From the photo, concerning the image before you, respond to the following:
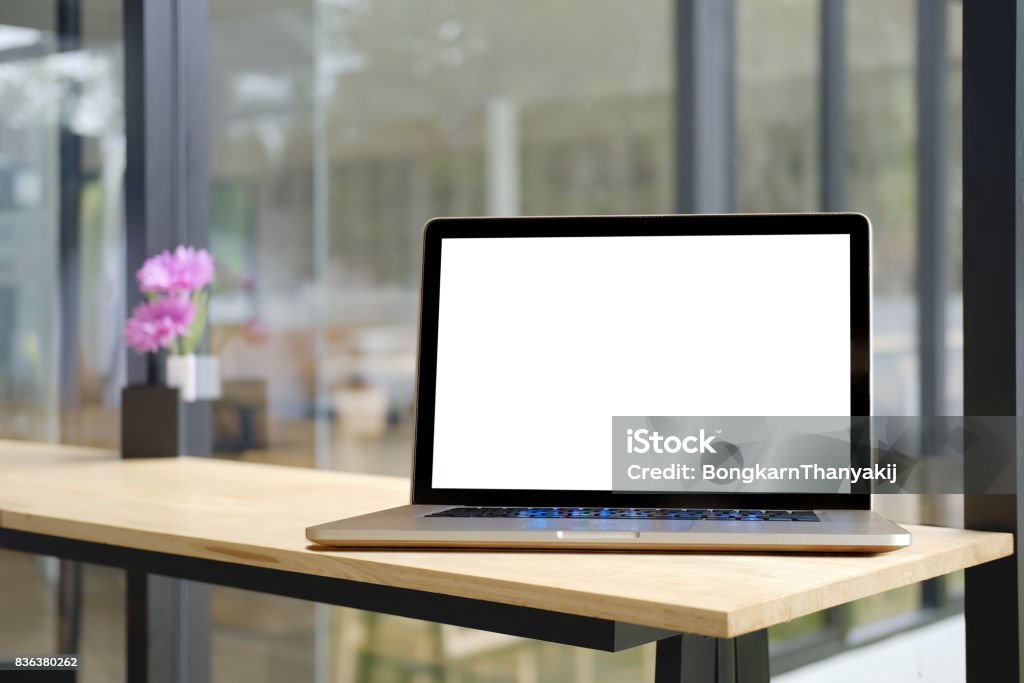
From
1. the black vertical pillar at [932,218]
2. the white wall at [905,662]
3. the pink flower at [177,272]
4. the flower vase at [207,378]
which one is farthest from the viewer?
the black vertical pillar at [932,218]

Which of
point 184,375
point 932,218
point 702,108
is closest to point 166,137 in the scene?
point 184,375

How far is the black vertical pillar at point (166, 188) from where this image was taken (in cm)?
220

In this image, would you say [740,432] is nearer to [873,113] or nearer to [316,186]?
[316,186]

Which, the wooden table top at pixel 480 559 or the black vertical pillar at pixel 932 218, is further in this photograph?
the black vertical pillar at pixel 932 218

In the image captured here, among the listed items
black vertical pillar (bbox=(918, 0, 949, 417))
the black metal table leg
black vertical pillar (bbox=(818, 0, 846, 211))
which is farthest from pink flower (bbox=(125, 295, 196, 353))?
black vertical pillar (bbox=(918, 0, 949, 417))

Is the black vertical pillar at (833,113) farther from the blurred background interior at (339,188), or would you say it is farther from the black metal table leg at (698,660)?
the black metal table leg at (698,660)

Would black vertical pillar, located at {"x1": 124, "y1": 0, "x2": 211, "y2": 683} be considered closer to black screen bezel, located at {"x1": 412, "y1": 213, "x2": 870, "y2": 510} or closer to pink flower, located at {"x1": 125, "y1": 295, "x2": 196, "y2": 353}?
pink flower, located at {"x1": 125, "y1": 295, "x2": 196, "y2": 353}

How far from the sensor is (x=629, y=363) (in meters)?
1.23

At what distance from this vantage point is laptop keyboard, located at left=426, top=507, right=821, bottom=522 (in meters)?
1.12

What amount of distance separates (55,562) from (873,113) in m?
2.15

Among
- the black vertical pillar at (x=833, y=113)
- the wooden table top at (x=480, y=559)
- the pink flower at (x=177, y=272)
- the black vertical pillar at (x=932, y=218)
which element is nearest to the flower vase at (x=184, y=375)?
the pink flower at (x=177, y=272)

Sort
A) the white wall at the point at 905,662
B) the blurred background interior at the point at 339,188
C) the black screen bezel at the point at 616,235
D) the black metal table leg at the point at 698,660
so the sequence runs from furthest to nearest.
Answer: the blurred background interior at the point at 339,188
the white wall at the point at 905,662
the black screen bezel at the point at 616,235
the black metal table leg at the point at 698,660

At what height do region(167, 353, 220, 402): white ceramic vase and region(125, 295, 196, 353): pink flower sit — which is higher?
region(125, 295, 196, 353): pink flower

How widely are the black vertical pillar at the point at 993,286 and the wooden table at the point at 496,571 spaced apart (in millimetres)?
55
